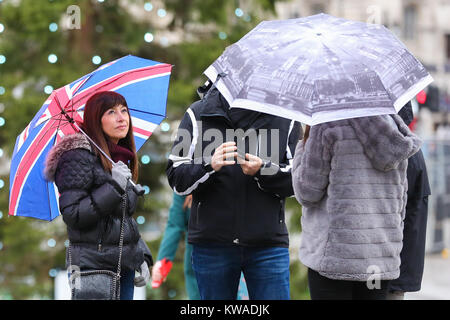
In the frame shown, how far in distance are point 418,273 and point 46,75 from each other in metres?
4.73

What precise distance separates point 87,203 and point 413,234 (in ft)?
5.67

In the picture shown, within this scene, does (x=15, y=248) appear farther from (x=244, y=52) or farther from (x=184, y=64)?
(x=244, y=52)

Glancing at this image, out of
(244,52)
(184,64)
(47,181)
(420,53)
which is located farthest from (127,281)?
(420,53)

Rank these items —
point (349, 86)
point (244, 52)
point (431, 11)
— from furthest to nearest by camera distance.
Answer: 1. point (431, 11)
2. point (244, 52)
3. point (349, 86)

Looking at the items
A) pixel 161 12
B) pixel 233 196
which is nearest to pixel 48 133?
pixel 233 196

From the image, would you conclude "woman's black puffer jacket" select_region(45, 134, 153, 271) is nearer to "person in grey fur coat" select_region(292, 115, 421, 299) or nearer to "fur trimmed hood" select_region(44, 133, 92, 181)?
"fur trimmed hood" select_region(44, 133, 92, 181)

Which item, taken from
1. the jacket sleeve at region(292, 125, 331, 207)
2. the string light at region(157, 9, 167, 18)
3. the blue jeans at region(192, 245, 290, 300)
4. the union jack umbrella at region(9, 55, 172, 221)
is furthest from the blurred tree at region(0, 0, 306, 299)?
the jacket sleeve at region(292, 125, 331, 207)

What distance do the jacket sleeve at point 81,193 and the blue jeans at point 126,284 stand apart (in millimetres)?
357

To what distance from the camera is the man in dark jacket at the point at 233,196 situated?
150 inches

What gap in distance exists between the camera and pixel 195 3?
7.81 meters

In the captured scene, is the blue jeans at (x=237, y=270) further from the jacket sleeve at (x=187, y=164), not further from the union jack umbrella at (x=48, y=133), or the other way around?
the union jack umbrella at (x=48, y=133)

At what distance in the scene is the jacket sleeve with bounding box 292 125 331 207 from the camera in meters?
3.50

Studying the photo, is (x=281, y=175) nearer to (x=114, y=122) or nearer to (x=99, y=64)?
(x=114, y=122)

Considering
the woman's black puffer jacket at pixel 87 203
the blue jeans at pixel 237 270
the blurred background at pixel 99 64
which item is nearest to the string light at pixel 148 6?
the blurred background at pixel 99 64
